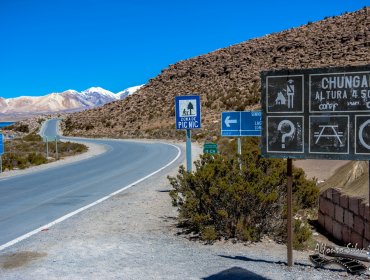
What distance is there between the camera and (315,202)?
37.1 feet

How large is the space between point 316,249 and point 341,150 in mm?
2597

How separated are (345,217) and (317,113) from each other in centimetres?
363

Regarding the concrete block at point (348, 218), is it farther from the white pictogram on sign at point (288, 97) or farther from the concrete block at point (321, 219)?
the white pictogram on sign at point (288, 97)

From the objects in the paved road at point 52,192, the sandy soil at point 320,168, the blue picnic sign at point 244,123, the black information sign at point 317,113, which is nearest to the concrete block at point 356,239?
the black information sign at point 317,113

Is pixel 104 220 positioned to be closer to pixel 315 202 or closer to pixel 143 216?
pixel 143 216

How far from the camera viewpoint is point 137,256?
21.4 ft

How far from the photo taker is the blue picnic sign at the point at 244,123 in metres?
12.4

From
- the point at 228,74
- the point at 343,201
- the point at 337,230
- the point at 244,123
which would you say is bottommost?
the point at 337,230

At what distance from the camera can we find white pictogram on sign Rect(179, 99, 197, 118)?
12.5 meters

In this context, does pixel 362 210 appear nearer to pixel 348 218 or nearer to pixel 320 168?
pixel 348 218

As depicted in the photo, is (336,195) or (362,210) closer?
(362,210)

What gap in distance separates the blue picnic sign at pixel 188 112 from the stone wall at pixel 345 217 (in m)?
4.21

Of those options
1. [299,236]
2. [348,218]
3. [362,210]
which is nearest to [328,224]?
[348,218]

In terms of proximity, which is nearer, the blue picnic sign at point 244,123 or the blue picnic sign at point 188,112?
the blue picnic sign at point 244,123
